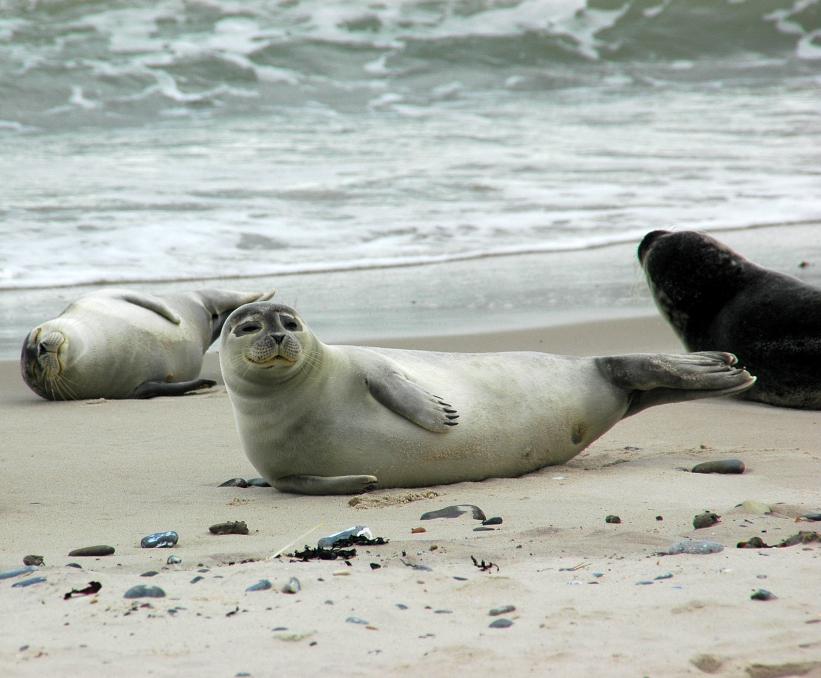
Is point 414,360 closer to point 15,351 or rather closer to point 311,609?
point 311,609

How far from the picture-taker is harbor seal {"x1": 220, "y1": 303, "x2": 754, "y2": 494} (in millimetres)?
4121

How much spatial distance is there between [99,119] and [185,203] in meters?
6.51

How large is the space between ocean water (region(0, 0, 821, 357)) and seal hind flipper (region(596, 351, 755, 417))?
8.31 feet

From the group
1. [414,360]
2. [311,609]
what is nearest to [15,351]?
[414,360]

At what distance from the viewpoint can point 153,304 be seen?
278 inches

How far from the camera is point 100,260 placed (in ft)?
30.1

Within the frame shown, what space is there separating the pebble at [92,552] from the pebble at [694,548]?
136 centimetres

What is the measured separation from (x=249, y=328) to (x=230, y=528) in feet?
2.57

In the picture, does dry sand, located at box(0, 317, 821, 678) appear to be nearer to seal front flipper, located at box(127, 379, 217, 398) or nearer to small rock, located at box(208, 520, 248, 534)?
small rock, located at box(208, 520, 248, 534)

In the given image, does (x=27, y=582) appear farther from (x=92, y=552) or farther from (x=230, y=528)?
(x=230, y=528)

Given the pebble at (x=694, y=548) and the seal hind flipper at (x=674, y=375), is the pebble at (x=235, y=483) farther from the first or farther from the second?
the pebble at (x=694, y=548)

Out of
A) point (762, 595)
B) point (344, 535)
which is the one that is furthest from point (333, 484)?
point (762, 595)

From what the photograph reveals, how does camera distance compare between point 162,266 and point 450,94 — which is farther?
point 450,94

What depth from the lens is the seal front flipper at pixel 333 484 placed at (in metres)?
4.10
